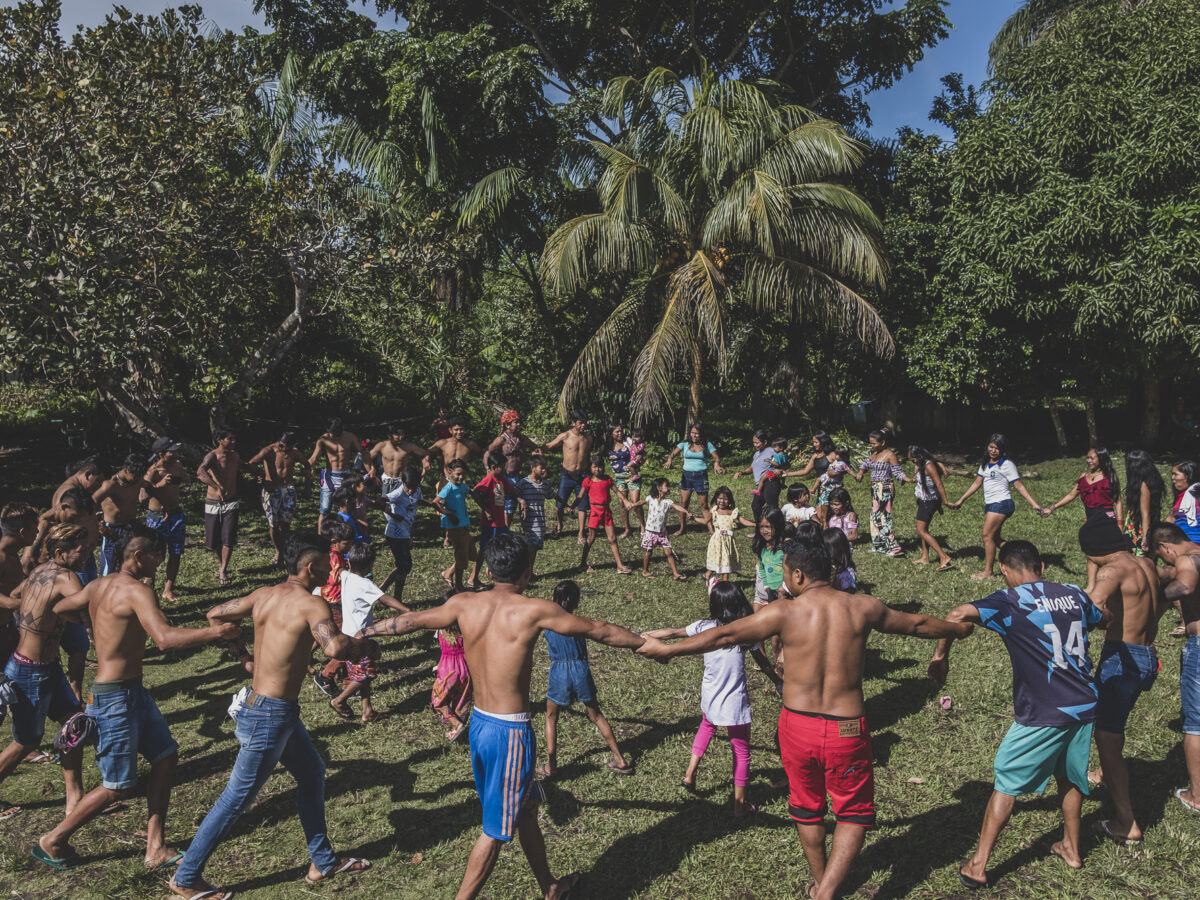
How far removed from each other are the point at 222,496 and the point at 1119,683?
9.47 meters

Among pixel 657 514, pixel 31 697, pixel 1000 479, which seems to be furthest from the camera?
pixel 657 514

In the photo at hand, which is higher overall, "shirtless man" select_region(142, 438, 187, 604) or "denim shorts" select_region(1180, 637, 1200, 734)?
"shirtless man" select_region(142, 438, 187, 604)

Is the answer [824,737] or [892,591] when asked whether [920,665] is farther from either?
[824,737]

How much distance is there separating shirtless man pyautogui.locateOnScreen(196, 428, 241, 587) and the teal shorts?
888 cm

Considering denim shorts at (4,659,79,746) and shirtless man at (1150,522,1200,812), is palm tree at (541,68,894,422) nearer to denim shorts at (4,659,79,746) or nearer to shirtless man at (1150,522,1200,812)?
shirtless man at (1150,522,1200,812)

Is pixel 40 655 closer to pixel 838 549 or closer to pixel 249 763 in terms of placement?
pixel 249 763

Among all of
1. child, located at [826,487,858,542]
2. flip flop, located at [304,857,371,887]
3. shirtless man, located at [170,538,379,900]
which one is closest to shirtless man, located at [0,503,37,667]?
shirtless man, located at [170,538,379,900]

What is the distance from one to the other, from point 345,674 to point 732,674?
3.61m

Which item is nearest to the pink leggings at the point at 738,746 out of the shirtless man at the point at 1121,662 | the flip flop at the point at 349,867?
→ the shirtless man at the point at 1121,662

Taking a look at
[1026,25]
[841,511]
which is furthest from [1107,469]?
[1026,25]

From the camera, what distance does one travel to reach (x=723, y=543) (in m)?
9.48

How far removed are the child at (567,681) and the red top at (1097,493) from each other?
7.26 metres

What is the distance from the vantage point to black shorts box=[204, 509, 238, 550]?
415 inches

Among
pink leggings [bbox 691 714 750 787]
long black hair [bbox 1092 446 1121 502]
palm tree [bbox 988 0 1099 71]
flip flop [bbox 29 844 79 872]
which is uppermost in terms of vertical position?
palm tree [bbox 988 0 1099 71]
